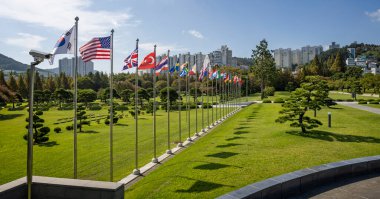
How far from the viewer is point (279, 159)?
1429 cm

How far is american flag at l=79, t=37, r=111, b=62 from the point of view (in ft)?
41.6

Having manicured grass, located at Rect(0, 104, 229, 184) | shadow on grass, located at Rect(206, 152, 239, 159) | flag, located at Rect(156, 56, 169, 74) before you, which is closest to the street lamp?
manicured grass, located at Rect(0, 104, 229, 184)

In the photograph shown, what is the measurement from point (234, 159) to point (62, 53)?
8987 mm


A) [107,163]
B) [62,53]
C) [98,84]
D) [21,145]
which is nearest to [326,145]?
[107,163]

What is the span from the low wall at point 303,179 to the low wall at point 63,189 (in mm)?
2911

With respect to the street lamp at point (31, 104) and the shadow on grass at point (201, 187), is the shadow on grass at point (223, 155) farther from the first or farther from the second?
the street lamp at point (31, 104)

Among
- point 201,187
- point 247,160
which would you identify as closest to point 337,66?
point 247,160

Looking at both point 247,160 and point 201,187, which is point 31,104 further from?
point 247,160

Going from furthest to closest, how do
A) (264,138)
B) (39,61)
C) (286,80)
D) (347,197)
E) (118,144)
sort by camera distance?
Answer: (286,80)
(118,144)
(264,138)
(347,197)
(39,61)

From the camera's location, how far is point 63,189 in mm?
8445

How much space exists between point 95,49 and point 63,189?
20.6 feet

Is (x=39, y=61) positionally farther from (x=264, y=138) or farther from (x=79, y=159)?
(x=264, y=138)

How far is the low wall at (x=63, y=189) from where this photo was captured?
797 centimetres

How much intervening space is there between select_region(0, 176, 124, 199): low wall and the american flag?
5.56m
